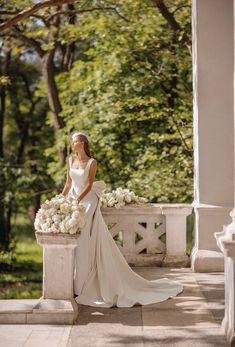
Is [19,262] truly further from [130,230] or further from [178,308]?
[178,308]

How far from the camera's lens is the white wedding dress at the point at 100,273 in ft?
22.9

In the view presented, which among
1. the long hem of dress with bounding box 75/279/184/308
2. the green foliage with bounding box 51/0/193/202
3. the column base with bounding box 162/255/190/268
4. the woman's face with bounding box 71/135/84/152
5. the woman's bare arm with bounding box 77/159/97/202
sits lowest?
the long hem of dress with bounding box 75/279/184/308

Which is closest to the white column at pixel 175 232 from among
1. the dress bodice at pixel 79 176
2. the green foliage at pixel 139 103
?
the dress bodice at pixel 79 176

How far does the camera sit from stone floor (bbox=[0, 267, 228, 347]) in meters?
5.49

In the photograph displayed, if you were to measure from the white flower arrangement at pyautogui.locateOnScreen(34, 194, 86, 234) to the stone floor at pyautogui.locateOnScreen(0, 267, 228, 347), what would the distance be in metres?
0.97

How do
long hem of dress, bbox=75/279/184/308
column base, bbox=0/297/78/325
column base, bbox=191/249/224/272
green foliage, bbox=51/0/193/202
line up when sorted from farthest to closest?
Answer: green foliage, bbox=51/0/193/202 → column base, bbox=191/249/224/272 → long hem of dress, bbox=75/279/184/308 → column base, bbox=0/297/78/325

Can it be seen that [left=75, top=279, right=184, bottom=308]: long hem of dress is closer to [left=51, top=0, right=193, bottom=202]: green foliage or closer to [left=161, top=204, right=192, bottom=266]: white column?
[left=161, top=204, right=192, bottom=266]: white column

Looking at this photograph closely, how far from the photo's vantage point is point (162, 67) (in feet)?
44.9

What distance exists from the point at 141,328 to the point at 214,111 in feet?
12.3

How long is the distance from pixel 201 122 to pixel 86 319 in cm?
352

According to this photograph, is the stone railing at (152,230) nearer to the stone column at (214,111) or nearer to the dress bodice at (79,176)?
the stone column at (214,111)

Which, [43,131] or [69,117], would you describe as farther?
[43,131]

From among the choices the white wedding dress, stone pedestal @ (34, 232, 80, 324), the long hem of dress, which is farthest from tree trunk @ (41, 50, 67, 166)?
stone pedestal @ (34, 232, 80, 324)

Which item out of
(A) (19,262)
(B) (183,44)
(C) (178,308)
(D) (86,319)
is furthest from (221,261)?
(A) (19,262)
